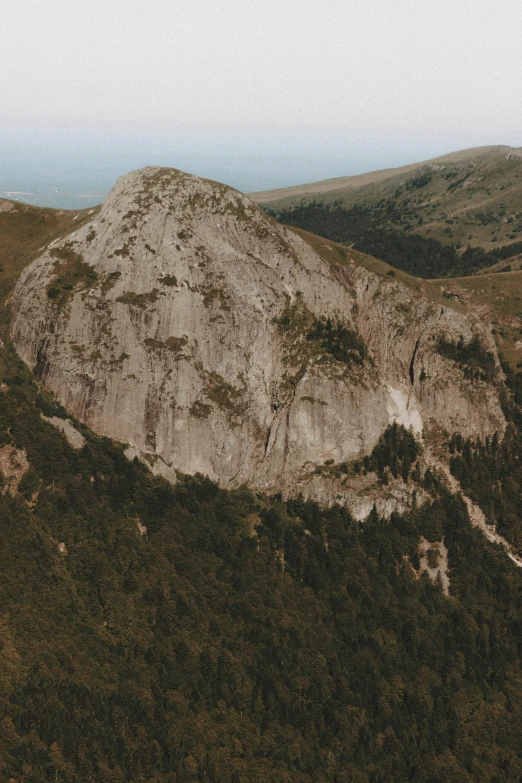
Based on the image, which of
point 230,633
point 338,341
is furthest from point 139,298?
point 230,633

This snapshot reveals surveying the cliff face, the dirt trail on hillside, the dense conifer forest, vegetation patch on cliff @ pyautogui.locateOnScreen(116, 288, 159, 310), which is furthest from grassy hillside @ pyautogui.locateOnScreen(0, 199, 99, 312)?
the dirt trail on hillside

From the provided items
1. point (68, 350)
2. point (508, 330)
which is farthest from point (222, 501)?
point (508, 330)

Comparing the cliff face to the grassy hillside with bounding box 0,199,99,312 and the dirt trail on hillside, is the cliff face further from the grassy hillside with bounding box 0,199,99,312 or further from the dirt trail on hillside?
the grassy hillside with bounding box 0,199,99,312

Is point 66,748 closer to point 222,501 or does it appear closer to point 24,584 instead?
point 24,584

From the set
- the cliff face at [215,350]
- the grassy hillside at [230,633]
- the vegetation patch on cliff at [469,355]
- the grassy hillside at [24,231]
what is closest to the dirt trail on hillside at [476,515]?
the grassy hillside at [230,633]

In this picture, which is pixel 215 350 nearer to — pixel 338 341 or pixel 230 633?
pixel 338 341

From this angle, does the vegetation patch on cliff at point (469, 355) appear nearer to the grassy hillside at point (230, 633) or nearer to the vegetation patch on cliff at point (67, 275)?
the grassy hillside at point (230, 633)
